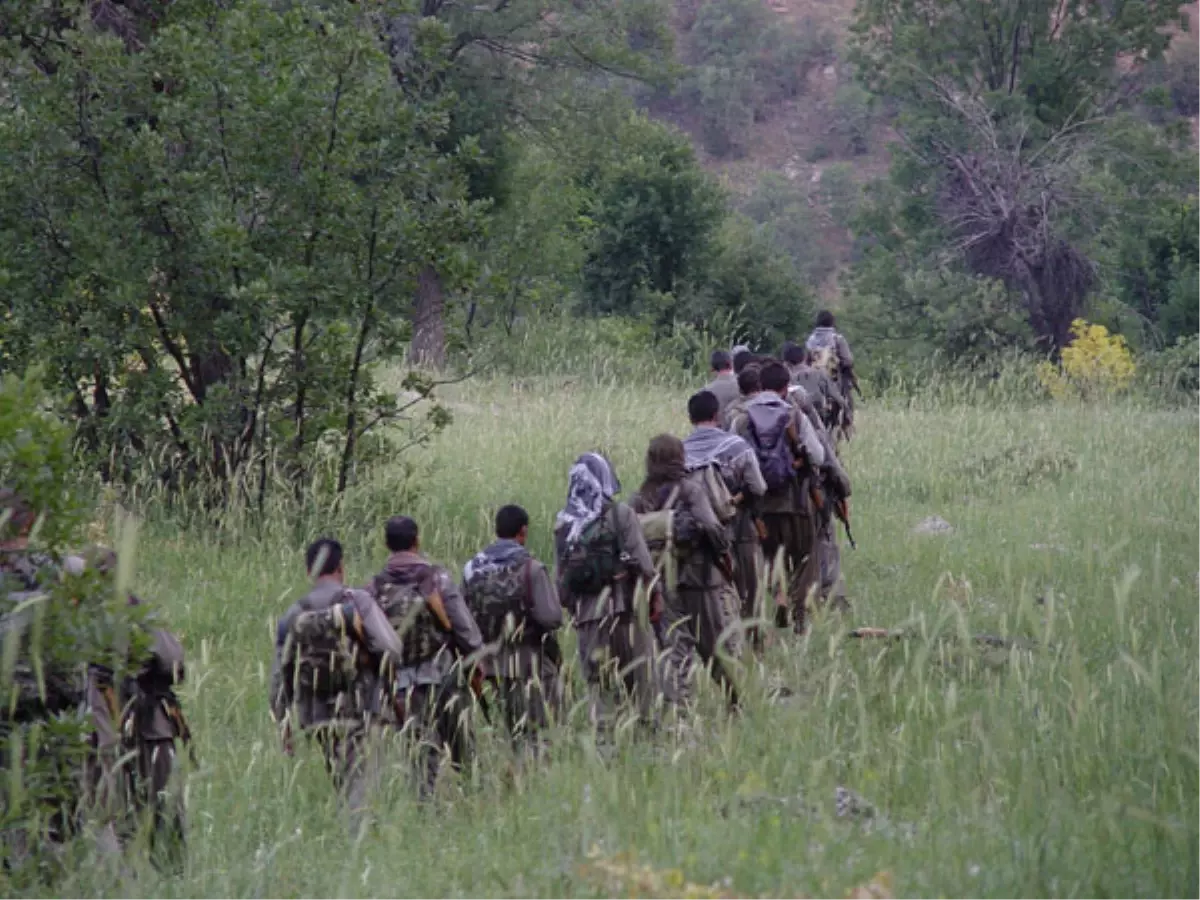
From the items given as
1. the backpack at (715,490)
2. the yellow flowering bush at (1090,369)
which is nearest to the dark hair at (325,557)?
the backpack at (715,490)

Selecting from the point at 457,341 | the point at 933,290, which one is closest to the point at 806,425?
the point at 457,341

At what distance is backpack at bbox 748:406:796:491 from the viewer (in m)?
11.0

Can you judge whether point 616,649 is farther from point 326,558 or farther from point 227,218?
point 227,218

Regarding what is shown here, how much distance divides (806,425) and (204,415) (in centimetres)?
432

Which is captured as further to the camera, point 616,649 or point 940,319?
point 940,319

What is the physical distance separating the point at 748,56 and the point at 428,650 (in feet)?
340

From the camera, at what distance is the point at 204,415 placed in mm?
12547

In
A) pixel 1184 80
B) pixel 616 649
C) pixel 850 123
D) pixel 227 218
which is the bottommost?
pixel 616 649

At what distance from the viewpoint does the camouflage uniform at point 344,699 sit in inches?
290

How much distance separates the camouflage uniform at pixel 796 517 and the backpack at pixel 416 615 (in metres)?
3.70

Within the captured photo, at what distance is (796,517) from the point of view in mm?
11164

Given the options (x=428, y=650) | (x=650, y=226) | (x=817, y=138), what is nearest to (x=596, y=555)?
(x=428, y=650)

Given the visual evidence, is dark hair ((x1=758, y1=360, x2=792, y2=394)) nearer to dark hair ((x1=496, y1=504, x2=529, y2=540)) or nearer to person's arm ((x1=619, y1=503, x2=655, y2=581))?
person's arm ((x1=619, y1=503, x2=655, y2=581))

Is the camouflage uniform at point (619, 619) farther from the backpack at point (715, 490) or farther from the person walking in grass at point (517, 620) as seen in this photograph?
the backpack at point (715, 490)
